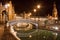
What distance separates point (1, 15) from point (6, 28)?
1238 millimetres

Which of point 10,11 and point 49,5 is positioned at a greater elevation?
point 49,5

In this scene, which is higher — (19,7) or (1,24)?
(19,7)

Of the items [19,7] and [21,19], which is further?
[19,7]

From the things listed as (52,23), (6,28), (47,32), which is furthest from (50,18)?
(6,28)

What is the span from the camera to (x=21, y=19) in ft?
31.8

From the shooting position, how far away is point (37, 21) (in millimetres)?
9641

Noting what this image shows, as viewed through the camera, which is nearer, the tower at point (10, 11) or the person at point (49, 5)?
the tower at point (10, 11)

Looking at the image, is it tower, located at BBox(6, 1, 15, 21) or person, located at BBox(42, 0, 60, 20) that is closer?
tower, located at BBox(6, 1, 15, 21)

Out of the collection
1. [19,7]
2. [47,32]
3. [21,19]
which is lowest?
[47,32]

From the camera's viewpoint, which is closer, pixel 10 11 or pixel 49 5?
pixel 10 11

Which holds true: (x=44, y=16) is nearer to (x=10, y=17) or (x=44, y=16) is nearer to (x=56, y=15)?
(x=56, y=15)

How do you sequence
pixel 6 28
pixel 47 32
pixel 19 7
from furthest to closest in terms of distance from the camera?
1. pixel 19 7
2. pixel 47 32
3. pixel 6 28

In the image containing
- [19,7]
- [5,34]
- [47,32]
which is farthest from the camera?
[19,7]

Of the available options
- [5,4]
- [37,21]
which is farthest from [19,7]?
[37,21]
